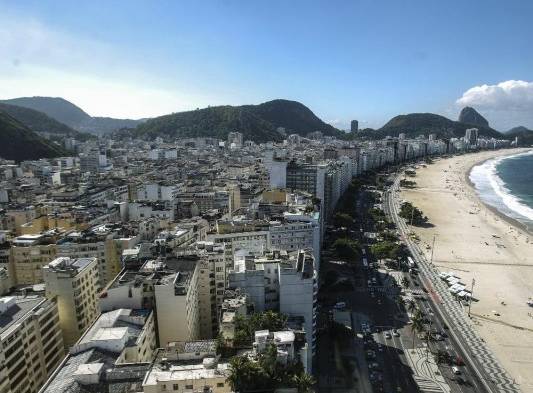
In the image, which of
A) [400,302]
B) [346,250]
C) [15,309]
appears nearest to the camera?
[15,309]

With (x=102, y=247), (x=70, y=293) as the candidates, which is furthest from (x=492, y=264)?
(x=70, y=293)

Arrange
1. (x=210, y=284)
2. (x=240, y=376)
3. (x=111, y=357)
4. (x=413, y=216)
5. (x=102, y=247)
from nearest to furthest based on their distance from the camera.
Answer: (x=240, y=376) → (x=111, y=357) → (x=210, y=284) → (x=102, y=247) → (x=413, y=216)

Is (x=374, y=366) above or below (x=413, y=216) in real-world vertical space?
below

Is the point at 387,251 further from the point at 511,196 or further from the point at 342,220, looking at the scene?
the point at 511,196

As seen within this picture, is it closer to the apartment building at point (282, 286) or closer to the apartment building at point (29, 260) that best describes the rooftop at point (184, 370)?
the apartment building at point (282, 286)

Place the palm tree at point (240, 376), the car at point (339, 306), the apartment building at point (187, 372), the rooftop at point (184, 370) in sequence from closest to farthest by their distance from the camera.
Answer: the palm tree at point (240, 376) < the apartment building at point (187, 372) < the rooftop at point (184, 370) < the car at point (339, 306)

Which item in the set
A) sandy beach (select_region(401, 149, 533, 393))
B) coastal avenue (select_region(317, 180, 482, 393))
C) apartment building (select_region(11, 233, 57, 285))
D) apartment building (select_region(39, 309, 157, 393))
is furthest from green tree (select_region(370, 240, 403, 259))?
apartment building (select_region(11, 233, 57, 285))

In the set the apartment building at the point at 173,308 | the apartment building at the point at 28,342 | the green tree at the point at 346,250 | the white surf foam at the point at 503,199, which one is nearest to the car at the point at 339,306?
the green tree at the point at 346,250
